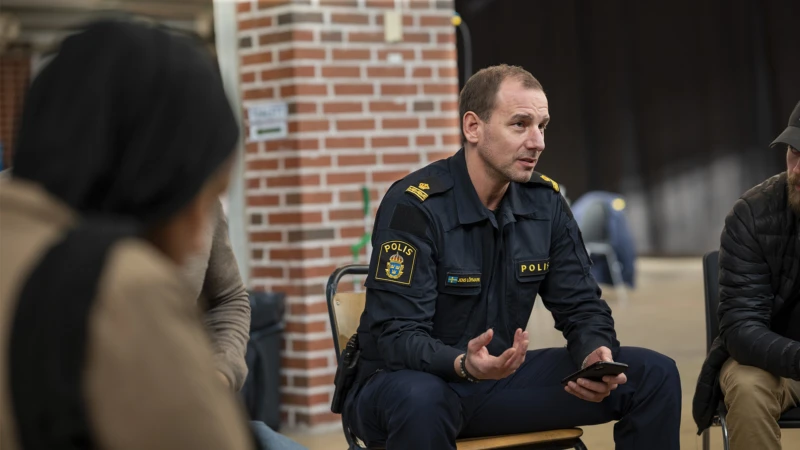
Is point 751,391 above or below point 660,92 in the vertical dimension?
below

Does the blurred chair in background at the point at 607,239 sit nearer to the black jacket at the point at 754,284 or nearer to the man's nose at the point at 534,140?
the black jacket at the point at 754,284

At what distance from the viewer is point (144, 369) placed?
715 millimetres

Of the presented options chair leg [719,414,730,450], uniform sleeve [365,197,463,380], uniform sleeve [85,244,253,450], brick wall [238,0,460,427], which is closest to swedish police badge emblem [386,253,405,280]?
uniform sleeve [365,197,463,380]

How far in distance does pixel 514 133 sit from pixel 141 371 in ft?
7.33

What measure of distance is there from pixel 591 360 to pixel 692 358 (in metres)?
3.63

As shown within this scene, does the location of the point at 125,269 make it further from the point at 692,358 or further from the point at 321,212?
the point at 692,358

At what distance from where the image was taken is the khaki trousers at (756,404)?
9.30ft

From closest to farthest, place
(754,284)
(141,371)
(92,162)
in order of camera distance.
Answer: (141,371)
(92,162)
(754,284)

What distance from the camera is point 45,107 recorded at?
886 mm

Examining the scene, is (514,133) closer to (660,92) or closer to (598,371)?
(598,371)

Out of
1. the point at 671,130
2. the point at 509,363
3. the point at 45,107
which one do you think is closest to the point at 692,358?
the point at 509,363

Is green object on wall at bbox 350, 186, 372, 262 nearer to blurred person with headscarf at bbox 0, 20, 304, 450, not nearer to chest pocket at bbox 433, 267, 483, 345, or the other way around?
chest pocket at bbox 433, 267, 483, 345

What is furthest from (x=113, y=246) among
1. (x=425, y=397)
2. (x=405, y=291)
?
(x=405, y=291)

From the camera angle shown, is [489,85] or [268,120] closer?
[489,85]
